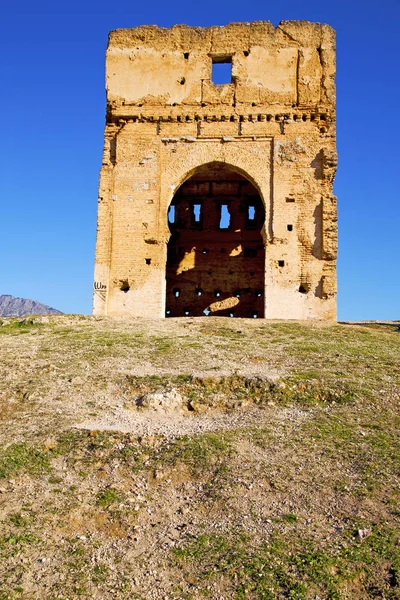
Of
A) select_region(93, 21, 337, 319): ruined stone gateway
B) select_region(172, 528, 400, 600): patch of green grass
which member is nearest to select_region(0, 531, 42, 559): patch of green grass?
select_region(172, 528, 400, 600): patch of green grass

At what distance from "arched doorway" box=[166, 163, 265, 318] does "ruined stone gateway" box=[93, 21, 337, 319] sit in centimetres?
458

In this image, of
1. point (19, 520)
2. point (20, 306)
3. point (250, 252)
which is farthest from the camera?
point (20, 306)

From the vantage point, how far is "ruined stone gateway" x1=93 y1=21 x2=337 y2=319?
17.7 metres

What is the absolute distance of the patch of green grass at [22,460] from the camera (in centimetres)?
700

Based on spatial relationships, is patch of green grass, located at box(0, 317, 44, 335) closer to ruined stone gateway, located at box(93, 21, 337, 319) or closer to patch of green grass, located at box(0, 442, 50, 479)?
ruined stone gateway, located at box(93, 21, 337, 319)

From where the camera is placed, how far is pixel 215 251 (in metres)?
23.7

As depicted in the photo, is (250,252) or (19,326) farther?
(250,252)

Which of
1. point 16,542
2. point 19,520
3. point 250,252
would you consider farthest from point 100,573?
point 250,252

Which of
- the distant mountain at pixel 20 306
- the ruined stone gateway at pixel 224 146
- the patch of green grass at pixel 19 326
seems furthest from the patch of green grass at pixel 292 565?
the distant mountain at pixel 20 306

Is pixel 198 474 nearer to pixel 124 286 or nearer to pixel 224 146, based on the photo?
pixel 124 286

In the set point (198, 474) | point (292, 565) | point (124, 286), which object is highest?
point (124, 286)

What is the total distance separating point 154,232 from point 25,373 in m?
8.33

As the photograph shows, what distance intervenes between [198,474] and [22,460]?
213 cm

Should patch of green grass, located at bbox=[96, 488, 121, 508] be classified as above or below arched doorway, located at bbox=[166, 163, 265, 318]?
below
